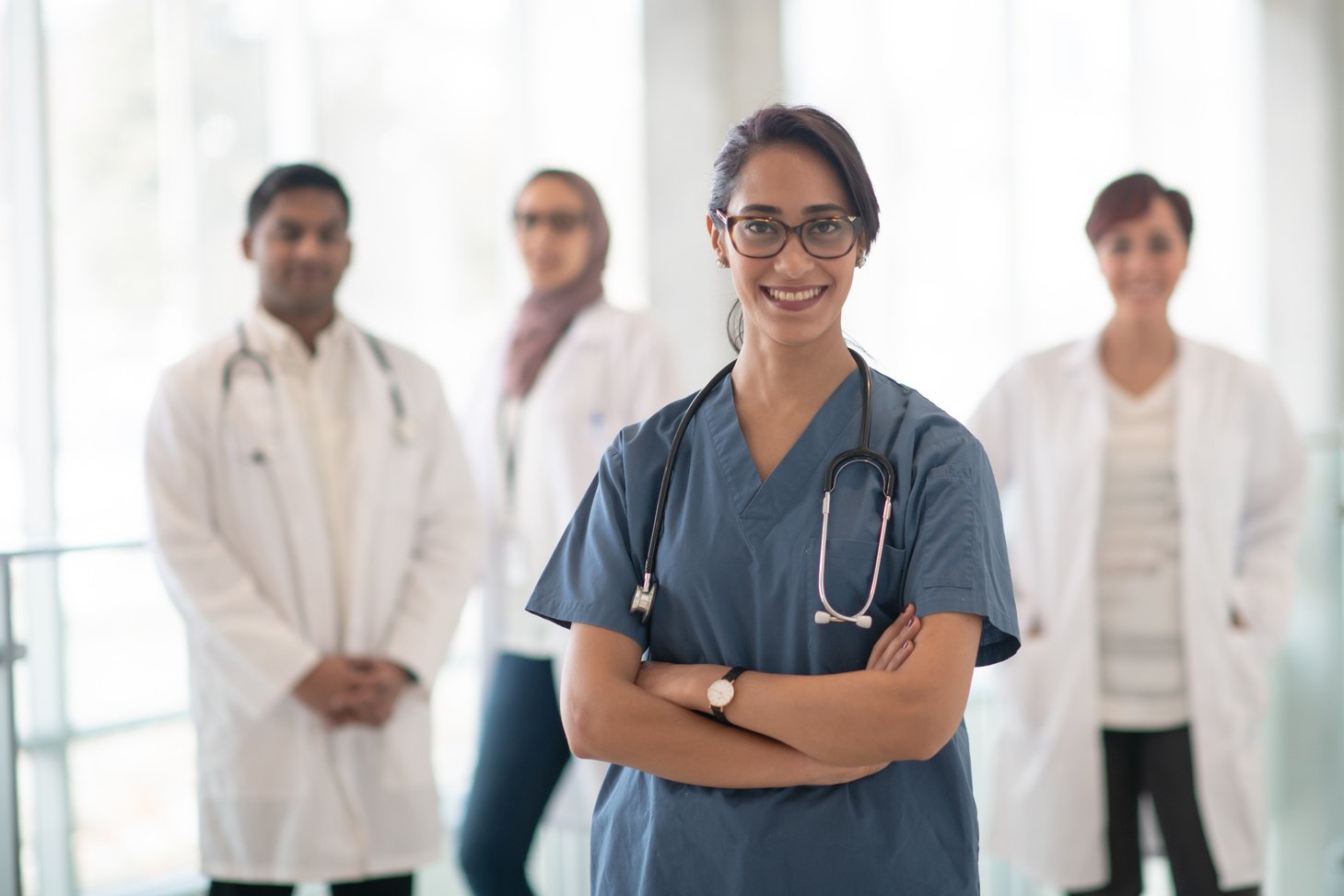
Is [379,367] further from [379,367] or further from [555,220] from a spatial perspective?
[555,220]

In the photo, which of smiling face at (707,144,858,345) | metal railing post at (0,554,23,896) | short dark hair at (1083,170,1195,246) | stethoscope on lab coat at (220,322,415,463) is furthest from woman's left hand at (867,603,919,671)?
metal railing post at (0,554,23,896)

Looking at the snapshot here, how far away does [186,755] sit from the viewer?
9.96 feet

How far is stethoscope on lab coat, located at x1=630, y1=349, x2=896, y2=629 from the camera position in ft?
4.38

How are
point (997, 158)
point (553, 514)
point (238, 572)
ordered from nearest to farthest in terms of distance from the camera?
point (238, 572) < point (553, 514) < point (997, 158)

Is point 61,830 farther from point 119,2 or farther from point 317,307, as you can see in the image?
point 119,2

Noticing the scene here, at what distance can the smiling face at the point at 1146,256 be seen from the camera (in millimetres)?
2406

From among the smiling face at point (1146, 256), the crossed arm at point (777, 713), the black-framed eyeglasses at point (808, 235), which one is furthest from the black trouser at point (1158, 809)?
the black-framed eyeglasses at point (808, 235)

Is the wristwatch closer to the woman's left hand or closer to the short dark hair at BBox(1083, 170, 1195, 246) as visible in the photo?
the woman's left hand

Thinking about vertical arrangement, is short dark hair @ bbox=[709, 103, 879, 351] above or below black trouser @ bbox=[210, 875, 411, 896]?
above

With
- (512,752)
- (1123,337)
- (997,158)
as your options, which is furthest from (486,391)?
(997,158)

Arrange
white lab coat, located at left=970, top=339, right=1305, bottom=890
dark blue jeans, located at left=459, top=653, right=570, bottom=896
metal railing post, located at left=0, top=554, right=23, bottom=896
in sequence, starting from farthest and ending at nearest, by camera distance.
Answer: dark blue jeans, located at left=459, top=653, right=570, bottom=896 < white lab coat, located at left=970, top=339, right=1305, bottom=890 < metal railing post, located at left=0, top=554, right=23, bottom=896

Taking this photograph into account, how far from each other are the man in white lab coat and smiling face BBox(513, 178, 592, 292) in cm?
49

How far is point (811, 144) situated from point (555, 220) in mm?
1406

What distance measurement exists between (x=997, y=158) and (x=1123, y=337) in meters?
1.73
